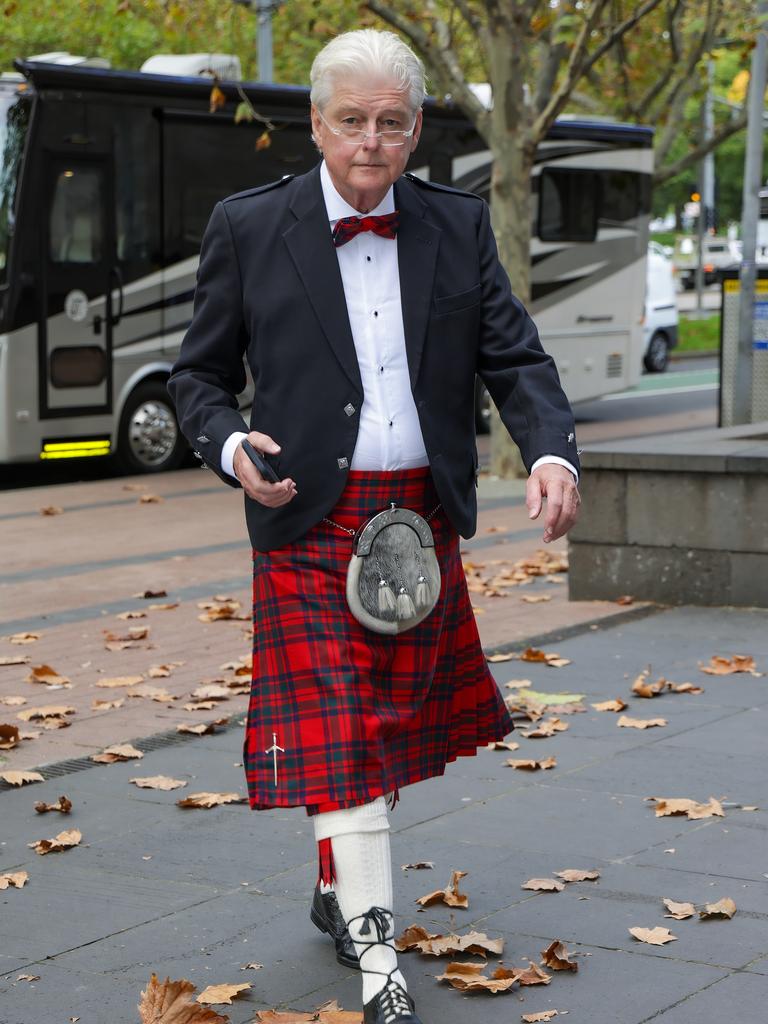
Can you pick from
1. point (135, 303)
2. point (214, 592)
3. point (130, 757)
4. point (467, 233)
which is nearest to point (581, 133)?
point (135, 303)

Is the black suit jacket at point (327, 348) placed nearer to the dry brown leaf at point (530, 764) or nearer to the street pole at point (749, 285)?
the dry brown leaf at point (530, 764)

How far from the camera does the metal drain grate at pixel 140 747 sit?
5535 mm

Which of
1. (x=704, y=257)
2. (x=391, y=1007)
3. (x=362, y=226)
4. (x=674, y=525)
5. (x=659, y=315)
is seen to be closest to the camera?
(x=391, y=1007)

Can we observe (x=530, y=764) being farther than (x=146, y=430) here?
No

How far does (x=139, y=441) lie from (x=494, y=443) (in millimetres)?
3375

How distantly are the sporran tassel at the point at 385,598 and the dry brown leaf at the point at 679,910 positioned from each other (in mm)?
1089

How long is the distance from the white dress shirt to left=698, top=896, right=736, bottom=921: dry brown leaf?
3.73 ft

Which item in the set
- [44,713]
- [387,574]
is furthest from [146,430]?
[387,574]

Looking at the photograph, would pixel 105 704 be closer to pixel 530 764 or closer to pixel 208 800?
pixel 208 800

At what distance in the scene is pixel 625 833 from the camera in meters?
4.66

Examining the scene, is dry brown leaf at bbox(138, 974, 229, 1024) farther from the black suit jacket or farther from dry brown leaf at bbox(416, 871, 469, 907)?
the black suit jacket

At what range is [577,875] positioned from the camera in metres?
4.29

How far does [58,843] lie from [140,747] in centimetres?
115

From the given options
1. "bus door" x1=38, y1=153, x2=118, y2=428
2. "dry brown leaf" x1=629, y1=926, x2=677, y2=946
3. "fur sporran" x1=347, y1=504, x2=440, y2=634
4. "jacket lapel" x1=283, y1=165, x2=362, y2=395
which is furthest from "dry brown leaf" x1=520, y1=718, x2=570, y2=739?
"bus door" x1=38, y1=153, x2=118, y2=428
